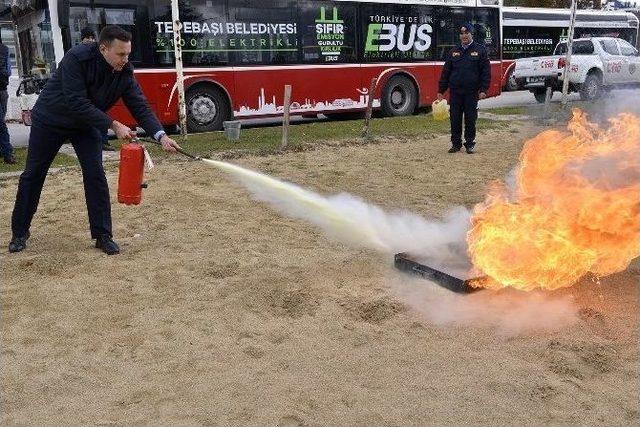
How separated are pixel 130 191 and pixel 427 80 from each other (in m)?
13.0

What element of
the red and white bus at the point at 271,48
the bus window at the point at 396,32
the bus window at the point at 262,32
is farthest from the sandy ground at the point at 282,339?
the bus window at the point at 396,32

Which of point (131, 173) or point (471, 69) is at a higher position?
point (471, 69)

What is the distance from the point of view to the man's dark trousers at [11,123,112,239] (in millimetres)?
5109

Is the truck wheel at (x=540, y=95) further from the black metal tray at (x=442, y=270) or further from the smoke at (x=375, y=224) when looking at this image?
the black metal tray at (x=442, y=270)

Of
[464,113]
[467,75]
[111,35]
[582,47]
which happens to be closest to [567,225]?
[111,35]

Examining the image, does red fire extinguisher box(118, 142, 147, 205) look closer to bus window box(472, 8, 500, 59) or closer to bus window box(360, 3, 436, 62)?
bus window box(360, 3, 436, 62)

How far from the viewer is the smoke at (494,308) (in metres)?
3.76

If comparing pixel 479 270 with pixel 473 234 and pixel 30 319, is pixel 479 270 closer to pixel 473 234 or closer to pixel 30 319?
pixel 473 234

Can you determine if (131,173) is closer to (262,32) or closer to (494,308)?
(494,308)

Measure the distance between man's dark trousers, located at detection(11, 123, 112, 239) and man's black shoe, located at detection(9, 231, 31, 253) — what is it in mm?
40

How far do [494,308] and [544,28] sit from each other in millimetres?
23257

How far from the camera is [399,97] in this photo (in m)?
16.5

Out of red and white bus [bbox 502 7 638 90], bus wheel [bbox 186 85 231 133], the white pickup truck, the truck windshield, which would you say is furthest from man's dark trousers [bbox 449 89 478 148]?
red and white bus [bbox 502 7 638 90]

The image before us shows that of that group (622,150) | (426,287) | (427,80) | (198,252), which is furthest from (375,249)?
(427,80)
